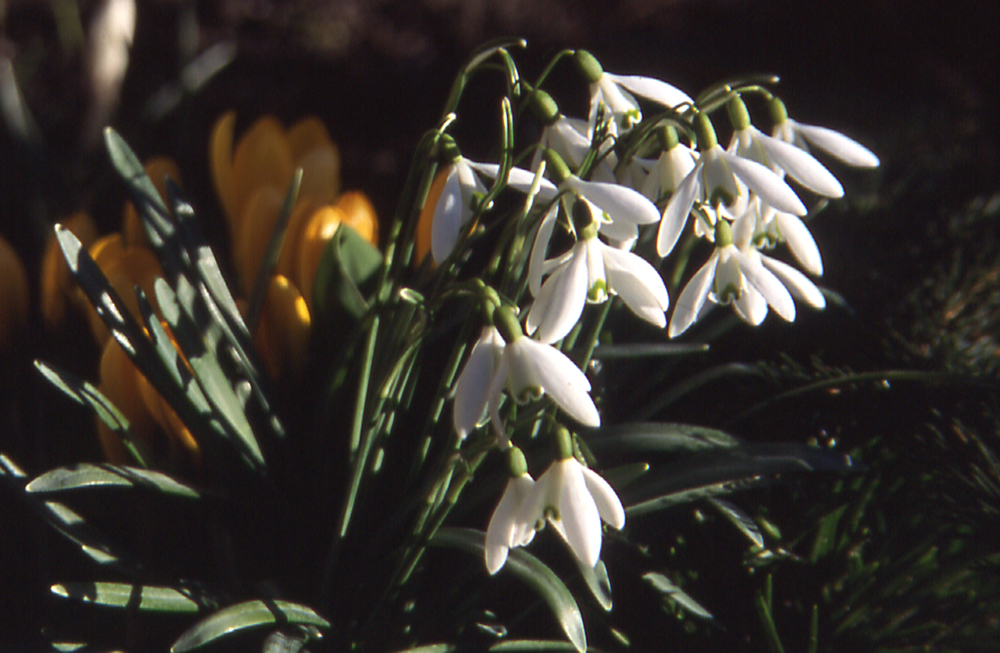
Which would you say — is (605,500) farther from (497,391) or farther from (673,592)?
(673,592)

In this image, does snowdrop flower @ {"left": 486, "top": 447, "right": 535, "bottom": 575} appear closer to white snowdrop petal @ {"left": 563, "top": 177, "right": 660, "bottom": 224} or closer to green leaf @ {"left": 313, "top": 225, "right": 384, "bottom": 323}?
white snowdrop petal @ {"left": 563, "top": 177, "right": 660, "bottom": 224}

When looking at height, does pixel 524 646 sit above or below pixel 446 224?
below

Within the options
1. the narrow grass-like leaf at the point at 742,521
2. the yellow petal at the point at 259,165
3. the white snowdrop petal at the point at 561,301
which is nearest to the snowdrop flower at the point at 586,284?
the white snowdrop petal at the point at 561,301

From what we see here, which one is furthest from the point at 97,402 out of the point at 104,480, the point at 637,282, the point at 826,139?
the point at 826,139

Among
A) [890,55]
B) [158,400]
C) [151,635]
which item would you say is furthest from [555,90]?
[151,635]

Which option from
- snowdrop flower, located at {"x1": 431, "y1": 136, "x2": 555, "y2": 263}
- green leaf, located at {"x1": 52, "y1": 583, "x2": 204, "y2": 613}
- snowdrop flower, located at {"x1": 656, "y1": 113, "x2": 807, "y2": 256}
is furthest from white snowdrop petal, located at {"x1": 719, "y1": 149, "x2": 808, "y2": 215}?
green leaf, located at {"x1": 52, "y1": 583, "x2": 204, "y2": 613}

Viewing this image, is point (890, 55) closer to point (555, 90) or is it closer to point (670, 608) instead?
point (555, 90)
